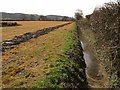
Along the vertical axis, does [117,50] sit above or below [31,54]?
above

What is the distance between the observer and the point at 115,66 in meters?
17.7

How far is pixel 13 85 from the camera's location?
39.3ft

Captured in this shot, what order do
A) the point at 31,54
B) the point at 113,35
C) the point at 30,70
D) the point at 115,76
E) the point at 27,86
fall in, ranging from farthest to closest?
1. the point at 31,54
2. the point at 113,35
3. the point at 115,76
4. the point at 30,70
5. the point at 27,86

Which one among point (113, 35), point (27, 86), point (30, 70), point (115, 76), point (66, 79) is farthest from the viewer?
point (113, 35)

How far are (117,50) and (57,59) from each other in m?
4.04

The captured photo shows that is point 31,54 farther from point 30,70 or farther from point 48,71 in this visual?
point 48,71

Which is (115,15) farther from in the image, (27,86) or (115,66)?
(27,86)

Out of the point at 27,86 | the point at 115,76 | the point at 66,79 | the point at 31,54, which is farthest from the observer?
the point at 31,54

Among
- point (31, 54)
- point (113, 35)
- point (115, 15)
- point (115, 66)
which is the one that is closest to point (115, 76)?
point (115, 66)

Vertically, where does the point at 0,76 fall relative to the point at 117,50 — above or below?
below

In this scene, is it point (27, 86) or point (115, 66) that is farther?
point (115, 66)

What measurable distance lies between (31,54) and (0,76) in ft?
22.5

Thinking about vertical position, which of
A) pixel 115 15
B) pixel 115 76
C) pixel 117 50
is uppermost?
pixel 115 15

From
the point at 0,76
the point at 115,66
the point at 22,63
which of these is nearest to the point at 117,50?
the point at 115,66
